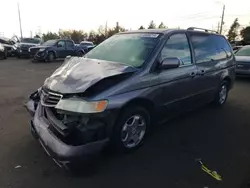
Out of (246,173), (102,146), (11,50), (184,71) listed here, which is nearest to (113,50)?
(184,71)

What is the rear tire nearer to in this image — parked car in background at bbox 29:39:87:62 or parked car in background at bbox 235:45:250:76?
parked car in background at bbox 235:45:250:76

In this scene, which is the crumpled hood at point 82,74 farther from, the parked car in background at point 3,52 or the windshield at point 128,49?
the parked car in background at point 3,52

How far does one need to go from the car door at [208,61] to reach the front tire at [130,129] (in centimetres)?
167

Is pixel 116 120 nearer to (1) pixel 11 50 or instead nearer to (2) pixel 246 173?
(2) pixel 246 173

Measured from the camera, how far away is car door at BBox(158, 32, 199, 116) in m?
3.99

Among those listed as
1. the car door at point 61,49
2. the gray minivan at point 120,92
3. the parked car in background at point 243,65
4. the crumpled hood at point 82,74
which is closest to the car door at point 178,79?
the gray minivan at point 120,92

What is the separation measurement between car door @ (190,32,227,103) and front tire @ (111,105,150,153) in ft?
5.47

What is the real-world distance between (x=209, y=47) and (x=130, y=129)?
2.81 meters

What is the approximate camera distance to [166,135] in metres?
4.33

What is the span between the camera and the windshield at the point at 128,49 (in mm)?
3843

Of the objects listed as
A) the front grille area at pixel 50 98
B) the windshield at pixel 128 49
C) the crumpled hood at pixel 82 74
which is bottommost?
the front grille area at pixel 50 98

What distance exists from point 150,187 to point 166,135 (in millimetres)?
1552

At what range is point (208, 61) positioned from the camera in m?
A: 5.09

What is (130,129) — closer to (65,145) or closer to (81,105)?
(81,105)
